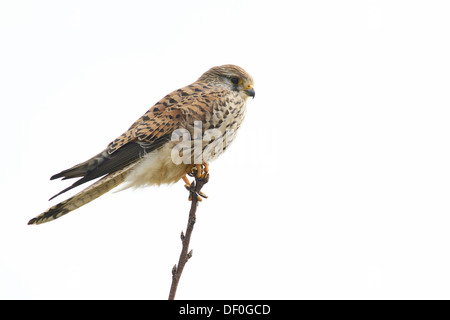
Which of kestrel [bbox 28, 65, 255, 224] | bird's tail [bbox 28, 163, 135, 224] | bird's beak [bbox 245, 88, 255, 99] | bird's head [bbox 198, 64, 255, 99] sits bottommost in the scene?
bird's tail [bbox 28, 163, 135, 224]

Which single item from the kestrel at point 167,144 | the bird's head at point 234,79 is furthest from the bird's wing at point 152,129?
the bird's head at point 234,79

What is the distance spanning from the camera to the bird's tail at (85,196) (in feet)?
11.3

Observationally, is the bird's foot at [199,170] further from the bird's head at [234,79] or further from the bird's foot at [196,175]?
the bird's head at [234,79]

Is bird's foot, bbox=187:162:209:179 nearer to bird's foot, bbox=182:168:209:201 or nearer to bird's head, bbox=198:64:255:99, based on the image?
bird's foot, bbox=182:168:209:201

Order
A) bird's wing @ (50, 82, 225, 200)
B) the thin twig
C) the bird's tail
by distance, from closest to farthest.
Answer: the thin twig < the bird's tail < bird's wing @ (50, 82, 225, 200)

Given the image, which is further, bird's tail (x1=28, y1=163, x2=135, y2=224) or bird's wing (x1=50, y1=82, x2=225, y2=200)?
bird's wing (x1=50, y1=82, x2=225, y2=200)

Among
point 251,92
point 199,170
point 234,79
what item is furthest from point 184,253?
point 234,79

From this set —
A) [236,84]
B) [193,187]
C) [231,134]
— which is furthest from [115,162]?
[236,84]

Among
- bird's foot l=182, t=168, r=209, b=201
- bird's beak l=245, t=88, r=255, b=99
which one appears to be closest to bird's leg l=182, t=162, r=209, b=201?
bird's foot l=182, t=168, r=209, b=201

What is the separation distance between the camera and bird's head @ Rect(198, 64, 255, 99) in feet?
14.0

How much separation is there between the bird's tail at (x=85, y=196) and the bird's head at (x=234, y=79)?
1.04m

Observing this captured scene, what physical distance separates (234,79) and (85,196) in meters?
1.47

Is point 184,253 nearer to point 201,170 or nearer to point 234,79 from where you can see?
point 201,170

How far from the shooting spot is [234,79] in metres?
4.32
